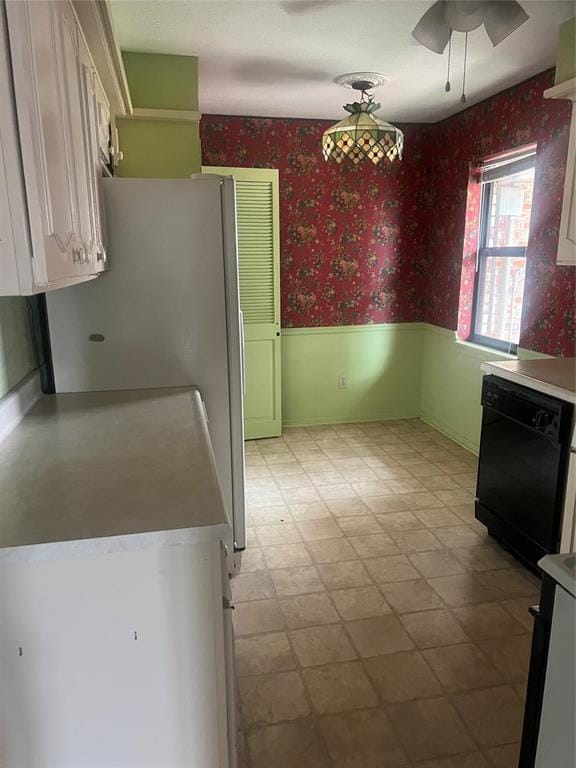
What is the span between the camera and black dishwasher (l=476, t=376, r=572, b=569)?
89.8 inches

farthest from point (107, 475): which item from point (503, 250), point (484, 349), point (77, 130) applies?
point (503, 250)

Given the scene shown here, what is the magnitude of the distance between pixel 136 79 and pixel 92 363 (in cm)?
158

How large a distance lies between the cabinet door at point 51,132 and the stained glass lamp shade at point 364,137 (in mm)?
1770

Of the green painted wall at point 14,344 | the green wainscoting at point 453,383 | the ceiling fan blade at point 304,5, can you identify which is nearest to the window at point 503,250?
the green wainscoting at point 453,383

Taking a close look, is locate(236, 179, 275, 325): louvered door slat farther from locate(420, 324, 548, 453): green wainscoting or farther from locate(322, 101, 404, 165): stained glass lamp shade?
locate(420, 324, 548, 453): green wainscoting

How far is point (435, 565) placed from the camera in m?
2.60

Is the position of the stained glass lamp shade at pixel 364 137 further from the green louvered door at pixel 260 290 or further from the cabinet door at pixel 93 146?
the cabinet door at pixel 93 146

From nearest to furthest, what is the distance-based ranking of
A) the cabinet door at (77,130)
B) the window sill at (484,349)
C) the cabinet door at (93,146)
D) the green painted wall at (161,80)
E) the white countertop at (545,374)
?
the cabinet door at (77,130), the cabinet door at (93,146), the white countertop at (545,374), the green painted wall at (161,80), the window sill at (484,349)

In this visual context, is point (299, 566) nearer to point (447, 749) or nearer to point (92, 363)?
point (447, 749)

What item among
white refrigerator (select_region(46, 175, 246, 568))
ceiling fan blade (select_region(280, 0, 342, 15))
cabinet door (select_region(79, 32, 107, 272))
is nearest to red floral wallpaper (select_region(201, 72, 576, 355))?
ceiling fan blade (select_region(280, 0, 342, 15))

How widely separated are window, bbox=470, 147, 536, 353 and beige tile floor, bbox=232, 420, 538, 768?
1109 millimetres

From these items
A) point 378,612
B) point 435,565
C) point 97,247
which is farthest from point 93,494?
point 435,565

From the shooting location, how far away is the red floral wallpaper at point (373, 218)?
4.09m

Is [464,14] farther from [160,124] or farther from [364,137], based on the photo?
[160,124]
